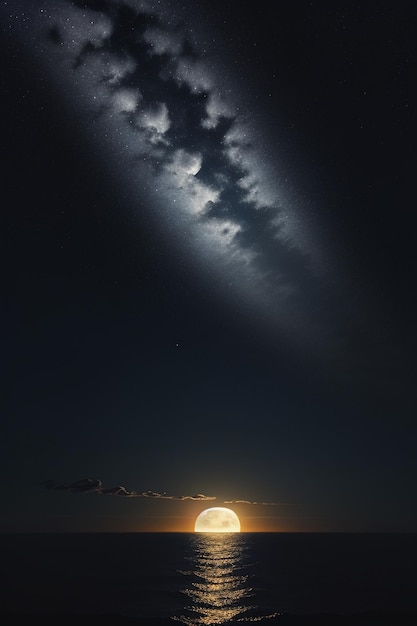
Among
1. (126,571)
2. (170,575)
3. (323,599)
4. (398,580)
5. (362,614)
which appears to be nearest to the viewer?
(362,614)

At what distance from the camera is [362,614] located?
162 feet

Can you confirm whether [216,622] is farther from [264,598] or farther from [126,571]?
[126,571]

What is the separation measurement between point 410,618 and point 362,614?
483 centimetres

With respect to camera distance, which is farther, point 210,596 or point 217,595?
point 217,595

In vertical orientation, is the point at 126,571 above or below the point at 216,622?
below

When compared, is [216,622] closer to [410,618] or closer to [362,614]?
[362,614]

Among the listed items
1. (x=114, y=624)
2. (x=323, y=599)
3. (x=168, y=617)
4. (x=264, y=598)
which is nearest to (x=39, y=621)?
(x=114, y=624)

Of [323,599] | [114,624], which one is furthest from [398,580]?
[114,624]

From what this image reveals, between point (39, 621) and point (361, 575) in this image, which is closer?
point (39, 621)

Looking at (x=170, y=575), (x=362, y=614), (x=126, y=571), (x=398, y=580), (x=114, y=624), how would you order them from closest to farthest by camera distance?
(x=114, y=624) → (x=362, y=614) → (x=398, y=580) → (x=170, y=575) → (x=126, y=571)

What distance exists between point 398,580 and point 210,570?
38.5 metres

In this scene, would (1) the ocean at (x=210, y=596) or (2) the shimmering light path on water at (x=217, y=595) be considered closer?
(1) the ocean at (x=210, y=596)

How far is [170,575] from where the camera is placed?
91.8 meters

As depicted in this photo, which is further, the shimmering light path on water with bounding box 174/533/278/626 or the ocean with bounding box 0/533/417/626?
the shimmering light path on water with bounding box 174/533/278/626
